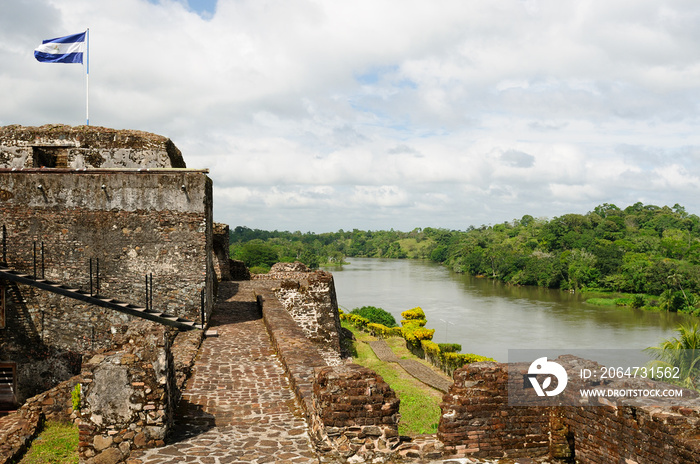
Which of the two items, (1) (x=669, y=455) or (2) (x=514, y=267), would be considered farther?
(2) (x=514, y=267)

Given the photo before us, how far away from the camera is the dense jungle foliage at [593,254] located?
46875 millimetres

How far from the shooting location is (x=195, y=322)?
35.3ft

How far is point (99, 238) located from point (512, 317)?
34.1 metres

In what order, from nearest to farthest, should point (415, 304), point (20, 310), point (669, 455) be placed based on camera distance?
point (669, 455), point (20, 310), point (415, 304)

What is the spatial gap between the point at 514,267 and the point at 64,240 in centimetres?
6030

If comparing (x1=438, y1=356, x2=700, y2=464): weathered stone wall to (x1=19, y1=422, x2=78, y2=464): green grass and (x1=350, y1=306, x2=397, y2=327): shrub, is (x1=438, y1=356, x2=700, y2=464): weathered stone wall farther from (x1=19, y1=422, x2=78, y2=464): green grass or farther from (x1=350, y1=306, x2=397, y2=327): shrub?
(x1=350, y1=306, x2=397, y2=327): shrub

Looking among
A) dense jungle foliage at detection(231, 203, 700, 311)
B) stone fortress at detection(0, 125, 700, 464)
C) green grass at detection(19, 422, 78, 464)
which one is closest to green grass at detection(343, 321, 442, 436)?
stone fortress at detection(0, 125, 700, 464)

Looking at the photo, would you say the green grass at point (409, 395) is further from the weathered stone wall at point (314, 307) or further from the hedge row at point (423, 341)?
the weathered stone wall at point (314, 307)

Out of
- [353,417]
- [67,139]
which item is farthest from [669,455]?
[67,139]

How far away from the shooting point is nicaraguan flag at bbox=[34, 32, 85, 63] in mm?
12539

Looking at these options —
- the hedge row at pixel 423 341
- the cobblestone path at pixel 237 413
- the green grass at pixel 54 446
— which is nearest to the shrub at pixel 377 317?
the hedge row at pixel 423 341

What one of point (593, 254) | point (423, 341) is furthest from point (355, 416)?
point (593, 254)

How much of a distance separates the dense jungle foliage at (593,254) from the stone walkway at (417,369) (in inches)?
1101

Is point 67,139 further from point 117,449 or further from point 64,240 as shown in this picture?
point 117,449
